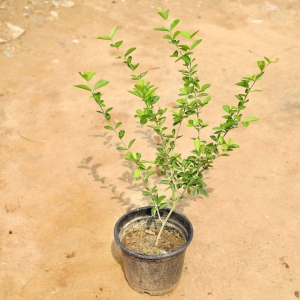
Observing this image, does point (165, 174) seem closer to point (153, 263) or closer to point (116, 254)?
point (153, 263)

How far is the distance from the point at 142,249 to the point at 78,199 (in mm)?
1122

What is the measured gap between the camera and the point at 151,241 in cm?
340

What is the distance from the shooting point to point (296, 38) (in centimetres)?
729

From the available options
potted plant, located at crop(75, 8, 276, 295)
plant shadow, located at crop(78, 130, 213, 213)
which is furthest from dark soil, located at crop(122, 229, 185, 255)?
plant shadow, located at crop(78, 130, 213, 213)

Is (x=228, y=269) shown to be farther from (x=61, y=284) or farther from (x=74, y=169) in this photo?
(x=74, y=169)

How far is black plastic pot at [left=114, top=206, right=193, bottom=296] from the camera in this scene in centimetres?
301

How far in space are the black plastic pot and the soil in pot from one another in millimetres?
50

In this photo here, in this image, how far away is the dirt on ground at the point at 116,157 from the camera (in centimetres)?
345

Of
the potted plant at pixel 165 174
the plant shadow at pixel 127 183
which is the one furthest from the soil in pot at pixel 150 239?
the plant shadow at pixel 127 183

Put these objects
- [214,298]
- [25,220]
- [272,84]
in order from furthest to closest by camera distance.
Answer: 1. [272,84]
2. [25,220]
3. [214,298]

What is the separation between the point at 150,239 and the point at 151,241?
1.0 inches

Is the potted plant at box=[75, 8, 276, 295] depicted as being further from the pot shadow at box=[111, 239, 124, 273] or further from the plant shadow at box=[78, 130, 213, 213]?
the plant shadow at box=[78, 130, 213, 213]

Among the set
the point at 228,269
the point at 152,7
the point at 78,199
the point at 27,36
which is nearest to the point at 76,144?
the point at 78,199

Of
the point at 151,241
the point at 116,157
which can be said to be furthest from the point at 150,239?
the point at 116,157
